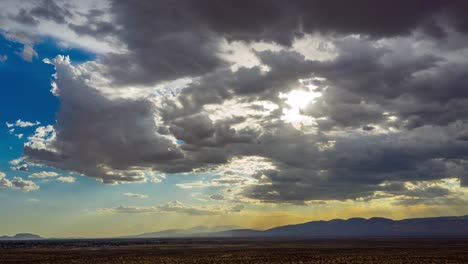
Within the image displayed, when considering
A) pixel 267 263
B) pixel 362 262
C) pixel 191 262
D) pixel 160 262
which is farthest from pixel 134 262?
pixel 362 262

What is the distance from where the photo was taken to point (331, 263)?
62500 millimetres

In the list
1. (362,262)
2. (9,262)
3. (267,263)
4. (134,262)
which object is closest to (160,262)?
(134,262)

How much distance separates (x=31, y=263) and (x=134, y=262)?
16.9 metres

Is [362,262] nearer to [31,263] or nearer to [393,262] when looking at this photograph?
[393,262]

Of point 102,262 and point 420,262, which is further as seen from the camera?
point 102,262

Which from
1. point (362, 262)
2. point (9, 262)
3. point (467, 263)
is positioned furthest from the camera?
point (9, 262)

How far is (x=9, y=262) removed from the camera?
7050cm

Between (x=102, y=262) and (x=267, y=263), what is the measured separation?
2678 centimetres

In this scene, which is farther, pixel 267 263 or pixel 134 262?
pixel 134 262

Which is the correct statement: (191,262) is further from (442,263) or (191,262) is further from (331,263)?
(442,263)

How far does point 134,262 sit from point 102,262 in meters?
5.09

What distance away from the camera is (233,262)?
6588cm

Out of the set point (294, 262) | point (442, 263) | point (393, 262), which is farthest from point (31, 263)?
point (442, 263)

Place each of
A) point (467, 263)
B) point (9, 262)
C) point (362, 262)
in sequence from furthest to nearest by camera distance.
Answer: point (9, 262) → point (362, 262) → point (467, 263)
